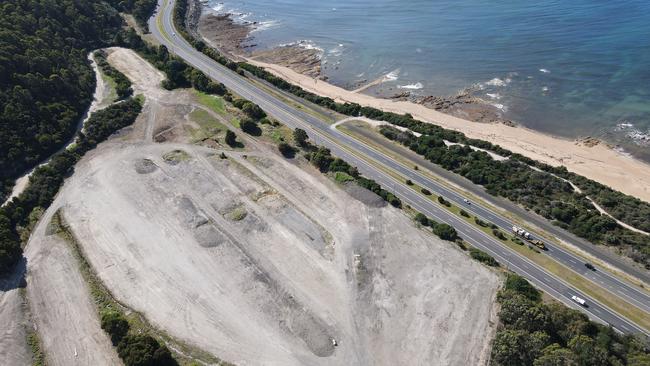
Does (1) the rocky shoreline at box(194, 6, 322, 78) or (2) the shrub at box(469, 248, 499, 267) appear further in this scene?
(1) the rocky shoreline at box(194, 6, 322, 78)

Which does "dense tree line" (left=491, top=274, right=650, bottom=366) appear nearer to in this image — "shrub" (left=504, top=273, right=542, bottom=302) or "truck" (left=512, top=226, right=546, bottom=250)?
"shrub" (left=504, top=273, right=542, bottom=302)

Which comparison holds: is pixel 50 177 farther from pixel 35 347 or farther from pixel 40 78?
pixel 35 347

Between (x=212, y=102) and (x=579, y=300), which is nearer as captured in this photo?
(x=579, y=300)

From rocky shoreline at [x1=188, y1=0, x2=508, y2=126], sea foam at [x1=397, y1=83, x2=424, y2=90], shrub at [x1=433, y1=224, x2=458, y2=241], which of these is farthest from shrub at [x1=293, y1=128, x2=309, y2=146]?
sea foam at [x1=397, y1=83, x2=424, y2=90]

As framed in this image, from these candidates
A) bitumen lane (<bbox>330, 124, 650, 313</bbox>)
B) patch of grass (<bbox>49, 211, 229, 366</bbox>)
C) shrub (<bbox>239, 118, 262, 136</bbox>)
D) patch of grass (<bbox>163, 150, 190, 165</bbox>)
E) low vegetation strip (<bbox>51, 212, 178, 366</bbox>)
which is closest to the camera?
low vegetation strip (<bbox>51, 212, 178, 366</bbox>)

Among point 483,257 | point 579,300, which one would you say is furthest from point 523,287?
point 579,300

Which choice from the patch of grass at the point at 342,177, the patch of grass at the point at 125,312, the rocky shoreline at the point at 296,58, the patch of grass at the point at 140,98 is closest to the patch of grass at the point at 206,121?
the patch of grass at the point at 140,98

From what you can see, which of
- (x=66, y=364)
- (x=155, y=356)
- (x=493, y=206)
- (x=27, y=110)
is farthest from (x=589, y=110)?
(x=27, y=110)
